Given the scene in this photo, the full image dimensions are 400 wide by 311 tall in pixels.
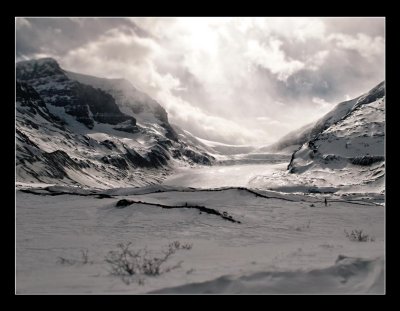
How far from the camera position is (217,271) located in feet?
35.1

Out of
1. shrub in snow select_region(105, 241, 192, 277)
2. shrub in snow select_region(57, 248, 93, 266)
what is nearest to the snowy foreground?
shrub in snow select_region(57, 248, 93, 266)

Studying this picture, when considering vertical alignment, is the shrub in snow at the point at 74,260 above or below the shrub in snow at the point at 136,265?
below

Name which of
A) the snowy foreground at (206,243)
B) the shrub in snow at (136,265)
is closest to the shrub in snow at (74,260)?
the snowy foreground at (206,243)

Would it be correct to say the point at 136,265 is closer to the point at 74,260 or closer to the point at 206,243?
the point at 74,260

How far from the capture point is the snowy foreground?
9664mm

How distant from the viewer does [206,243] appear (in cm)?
1619

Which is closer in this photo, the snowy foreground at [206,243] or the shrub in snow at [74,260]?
the snowy foreground at [206,243]

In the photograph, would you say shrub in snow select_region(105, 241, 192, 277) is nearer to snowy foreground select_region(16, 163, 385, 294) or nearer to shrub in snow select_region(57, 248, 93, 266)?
snowy foreground select_region(16, 163, 385, 294)

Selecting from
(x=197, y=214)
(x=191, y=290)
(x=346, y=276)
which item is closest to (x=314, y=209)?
(x=197, y=214)

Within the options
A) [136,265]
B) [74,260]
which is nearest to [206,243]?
[136,265]

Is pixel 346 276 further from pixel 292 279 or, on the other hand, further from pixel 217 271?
pixel 217 271

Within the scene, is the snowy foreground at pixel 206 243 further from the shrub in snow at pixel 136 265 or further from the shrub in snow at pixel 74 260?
the shrub in snow at pixel 136 265

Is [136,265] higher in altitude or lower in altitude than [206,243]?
higher

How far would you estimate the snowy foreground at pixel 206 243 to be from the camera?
9664 millimetres
